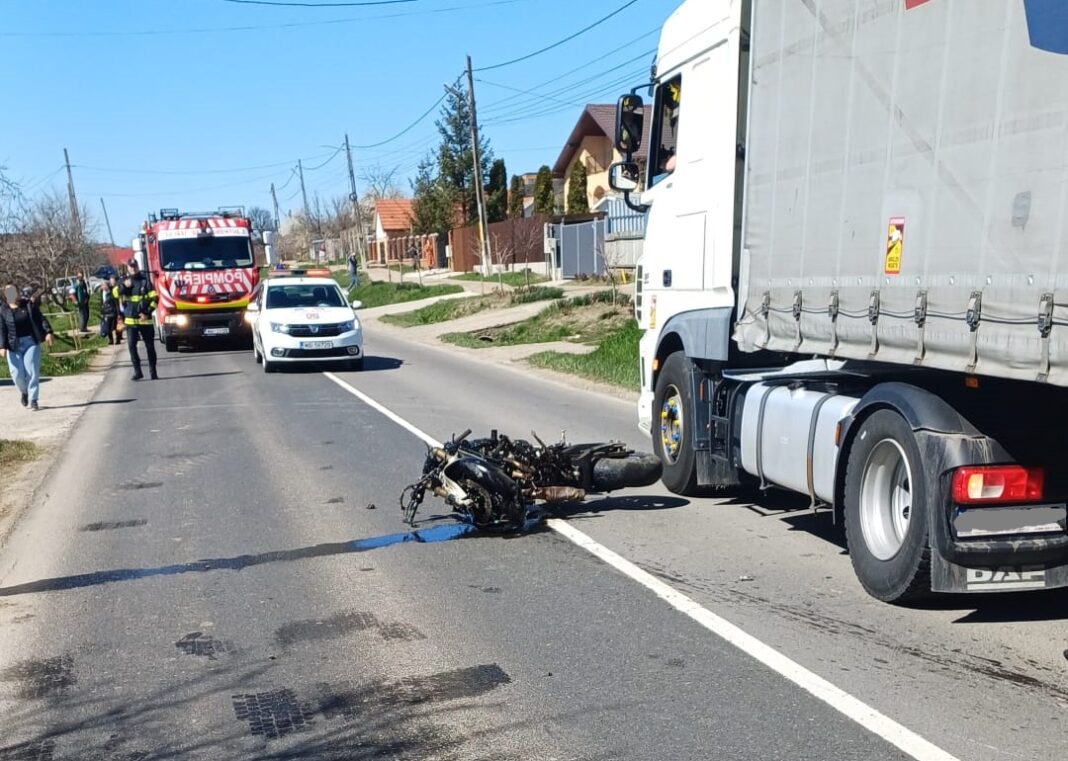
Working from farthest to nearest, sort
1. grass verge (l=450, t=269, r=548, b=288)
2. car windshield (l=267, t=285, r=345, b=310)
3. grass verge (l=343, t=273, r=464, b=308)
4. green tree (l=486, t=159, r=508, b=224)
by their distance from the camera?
green tree (l=486, t=159, r=508, b=224) → grass verge (l=343, t=273, r=464, b=308) → grass verge (l=450, t=269, r=548, b=288) → car windshield (l=267, t=285, r=345, b=310)

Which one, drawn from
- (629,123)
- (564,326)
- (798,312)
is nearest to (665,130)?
(629,123)

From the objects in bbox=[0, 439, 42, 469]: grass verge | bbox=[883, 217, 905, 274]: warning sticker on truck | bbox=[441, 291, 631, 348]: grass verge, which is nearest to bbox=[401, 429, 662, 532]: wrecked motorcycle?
bbox=[883, 217, 905, 274]: warning sticker on truck

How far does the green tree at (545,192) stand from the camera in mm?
57906

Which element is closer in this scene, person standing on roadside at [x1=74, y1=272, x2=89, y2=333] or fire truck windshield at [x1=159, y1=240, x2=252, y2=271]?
fire truck windshield at [x1=159, y1=240, x2=252, y2=271]

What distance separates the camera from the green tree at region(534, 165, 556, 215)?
57906 millimetres

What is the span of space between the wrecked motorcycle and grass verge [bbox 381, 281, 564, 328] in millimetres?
25760

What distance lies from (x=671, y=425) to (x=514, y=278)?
36.4 m

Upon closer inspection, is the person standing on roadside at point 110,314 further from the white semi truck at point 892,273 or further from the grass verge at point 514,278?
the white semi truck at point 892,273

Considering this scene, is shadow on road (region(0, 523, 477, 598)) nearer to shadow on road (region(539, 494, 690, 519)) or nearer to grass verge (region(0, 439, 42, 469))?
shadow on road (region(539, 494, 690, 519))

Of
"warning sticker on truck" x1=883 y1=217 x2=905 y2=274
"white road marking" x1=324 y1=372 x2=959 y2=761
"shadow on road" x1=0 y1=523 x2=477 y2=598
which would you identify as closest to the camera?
"white road marking" x1=324 y1=372 x2=959 y2=761

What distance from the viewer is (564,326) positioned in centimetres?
2711

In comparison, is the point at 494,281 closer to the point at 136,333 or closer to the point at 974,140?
the point at 136,333

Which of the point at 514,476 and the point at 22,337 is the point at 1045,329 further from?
the point at 22,337

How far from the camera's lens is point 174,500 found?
30.1 ft
